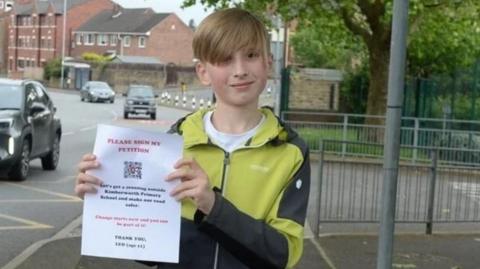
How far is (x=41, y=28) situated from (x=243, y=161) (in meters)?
116

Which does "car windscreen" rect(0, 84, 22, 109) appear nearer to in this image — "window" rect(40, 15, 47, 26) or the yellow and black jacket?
the yellow and black jacket

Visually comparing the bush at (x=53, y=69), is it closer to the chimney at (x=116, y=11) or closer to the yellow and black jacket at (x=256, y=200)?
the chimney at (x=116, y=11)

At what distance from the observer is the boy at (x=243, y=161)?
260 centimetres

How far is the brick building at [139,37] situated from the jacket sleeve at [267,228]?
103 metres

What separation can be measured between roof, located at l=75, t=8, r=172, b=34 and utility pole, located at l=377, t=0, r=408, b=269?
101 metres

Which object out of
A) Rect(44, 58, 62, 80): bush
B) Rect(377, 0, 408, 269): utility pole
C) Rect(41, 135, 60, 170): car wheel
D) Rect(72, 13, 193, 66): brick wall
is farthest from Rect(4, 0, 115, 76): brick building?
Rect(377, 0, 408, 269): utility pole

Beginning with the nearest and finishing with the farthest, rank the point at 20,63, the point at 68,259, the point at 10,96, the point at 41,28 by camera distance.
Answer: the point at 68,259 < the point at 10,96 < the point at 41,28 < the point at 20,63

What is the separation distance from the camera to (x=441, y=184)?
11.2 m

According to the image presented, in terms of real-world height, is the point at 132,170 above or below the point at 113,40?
below

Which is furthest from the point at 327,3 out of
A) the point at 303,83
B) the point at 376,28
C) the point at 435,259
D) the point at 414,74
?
the point at 435,259

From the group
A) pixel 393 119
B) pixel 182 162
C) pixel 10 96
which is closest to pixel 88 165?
pixel 182 162

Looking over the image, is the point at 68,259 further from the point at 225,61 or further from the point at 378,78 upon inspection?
the point at 378,78

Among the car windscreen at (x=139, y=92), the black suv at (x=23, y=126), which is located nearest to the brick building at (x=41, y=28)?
the car windscreen at (x=139, y=92)

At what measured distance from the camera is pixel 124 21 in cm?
11056
